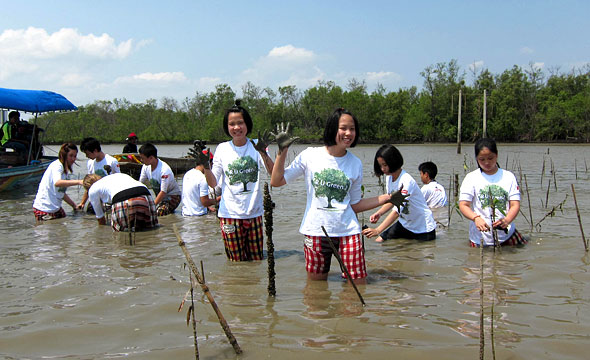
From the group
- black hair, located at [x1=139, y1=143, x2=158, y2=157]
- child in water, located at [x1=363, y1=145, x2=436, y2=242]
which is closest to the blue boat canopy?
black hair, located at [x1=139, y1=143, x2=158, y2=157]

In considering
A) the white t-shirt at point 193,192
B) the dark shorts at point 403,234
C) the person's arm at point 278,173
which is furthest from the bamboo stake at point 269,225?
the white t-shirt at point 193,192

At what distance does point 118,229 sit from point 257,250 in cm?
304

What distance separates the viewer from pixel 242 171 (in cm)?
482

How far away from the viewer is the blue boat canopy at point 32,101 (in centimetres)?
1230

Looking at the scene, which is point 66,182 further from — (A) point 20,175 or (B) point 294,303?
(B) point 294,303

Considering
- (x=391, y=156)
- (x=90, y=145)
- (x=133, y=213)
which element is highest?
(x=90, y=145)

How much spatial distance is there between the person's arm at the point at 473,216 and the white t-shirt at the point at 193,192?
4.16m

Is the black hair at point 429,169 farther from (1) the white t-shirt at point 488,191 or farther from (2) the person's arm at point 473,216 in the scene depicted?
(2) the person's arm at point 473,216

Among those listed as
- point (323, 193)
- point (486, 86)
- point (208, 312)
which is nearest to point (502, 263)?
point (323, 193)

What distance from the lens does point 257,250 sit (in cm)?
515

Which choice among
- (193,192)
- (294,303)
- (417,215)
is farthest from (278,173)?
(193,192)

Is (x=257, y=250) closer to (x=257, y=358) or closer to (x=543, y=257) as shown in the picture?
(x=257, y=358)

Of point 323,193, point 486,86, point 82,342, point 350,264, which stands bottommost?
point 82,342

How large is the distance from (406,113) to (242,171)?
216ft
